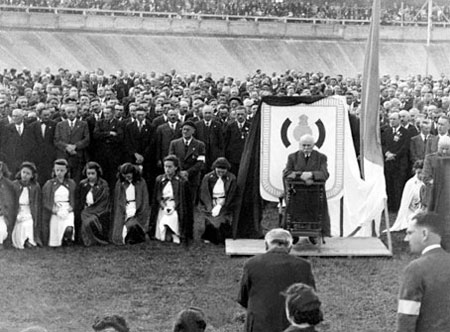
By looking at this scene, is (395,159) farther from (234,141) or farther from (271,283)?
(271,283)

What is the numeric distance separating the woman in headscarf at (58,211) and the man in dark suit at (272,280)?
6587mm

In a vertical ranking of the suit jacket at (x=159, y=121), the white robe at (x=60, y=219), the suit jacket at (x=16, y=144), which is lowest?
the white robe at (x=60, y=219)

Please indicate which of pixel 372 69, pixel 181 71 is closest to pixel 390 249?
pixel 372 69

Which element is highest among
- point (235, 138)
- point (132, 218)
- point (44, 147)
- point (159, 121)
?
point (159, 121)

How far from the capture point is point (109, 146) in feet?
53.0

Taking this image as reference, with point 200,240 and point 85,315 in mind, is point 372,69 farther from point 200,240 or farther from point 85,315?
point 85,315

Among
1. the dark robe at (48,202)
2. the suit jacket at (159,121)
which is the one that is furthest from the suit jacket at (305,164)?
the suit jacket at (159,121)

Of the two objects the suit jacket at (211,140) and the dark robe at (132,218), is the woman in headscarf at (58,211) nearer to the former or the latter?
the dark robe at (132,218)

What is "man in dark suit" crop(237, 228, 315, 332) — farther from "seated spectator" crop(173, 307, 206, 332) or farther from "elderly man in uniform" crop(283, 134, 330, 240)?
A: "elderly man in uniform" crop(283, 134, 330, 240)

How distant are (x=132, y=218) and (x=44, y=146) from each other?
8.69 ft

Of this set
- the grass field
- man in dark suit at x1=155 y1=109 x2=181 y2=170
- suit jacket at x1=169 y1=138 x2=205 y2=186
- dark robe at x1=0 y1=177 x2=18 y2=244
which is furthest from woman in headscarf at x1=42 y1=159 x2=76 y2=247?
man in dark suit at x1=155 y1=109 x2=181 y2=170

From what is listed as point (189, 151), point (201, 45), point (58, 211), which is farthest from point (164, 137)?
point (201, 45)

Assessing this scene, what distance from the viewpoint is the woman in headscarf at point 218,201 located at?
14.1m

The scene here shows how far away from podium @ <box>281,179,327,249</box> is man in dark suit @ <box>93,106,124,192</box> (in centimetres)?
431
